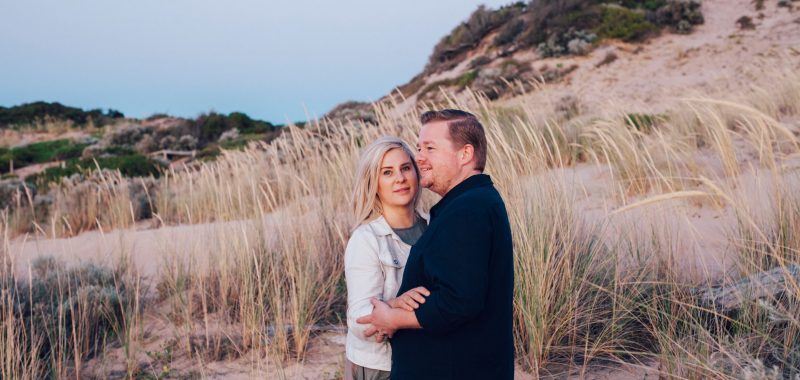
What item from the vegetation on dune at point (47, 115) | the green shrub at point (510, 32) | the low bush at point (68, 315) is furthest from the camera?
the vegetation on dune at point (47, 115)

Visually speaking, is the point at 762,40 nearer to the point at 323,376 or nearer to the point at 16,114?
the point at 323,376

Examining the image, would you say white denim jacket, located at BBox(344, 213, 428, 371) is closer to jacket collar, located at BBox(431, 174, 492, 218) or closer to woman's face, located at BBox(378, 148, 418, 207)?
woman's face, located at BBox(378, 148, 418, 207)

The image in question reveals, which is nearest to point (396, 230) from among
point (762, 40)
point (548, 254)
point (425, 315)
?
point (425, 315)

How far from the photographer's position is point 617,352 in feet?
9.53

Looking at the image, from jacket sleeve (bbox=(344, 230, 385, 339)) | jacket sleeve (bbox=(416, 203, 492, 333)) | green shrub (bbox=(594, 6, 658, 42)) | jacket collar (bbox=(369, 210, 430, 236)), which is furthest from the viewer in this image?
green shrub (bbox=(594, 6, 658, 42))

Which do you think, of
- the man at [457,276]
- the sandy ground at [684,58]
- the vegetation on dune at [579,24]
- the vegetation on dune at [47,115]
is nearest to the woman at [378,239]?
the man at [457,276]

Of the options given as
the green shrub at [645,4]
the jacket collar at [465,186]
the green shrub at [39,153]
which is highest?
the green shrub at [645,4]

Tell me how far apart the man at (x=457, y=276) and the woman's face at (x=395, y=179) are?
327 mm

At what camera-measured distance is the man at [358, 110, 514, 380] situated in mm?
1582

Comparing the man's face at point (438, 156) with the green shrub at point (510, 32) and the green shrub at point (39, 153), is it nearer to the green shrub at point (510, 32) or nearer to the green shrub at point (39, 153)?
the green shrub at point (39, 153)

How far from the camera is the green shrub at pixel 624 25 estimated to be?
21.5 m

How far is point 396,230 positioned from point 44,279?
376 cm

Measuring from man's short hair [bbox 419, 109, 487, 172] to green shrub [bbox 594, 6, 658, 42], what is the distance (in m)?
22.1

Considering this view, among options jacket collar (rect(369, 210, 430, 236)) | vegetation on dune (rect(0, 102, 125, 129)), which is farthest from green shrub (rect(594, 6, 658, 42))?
vegetation on dune (rect(0, 102, 125, 129))
